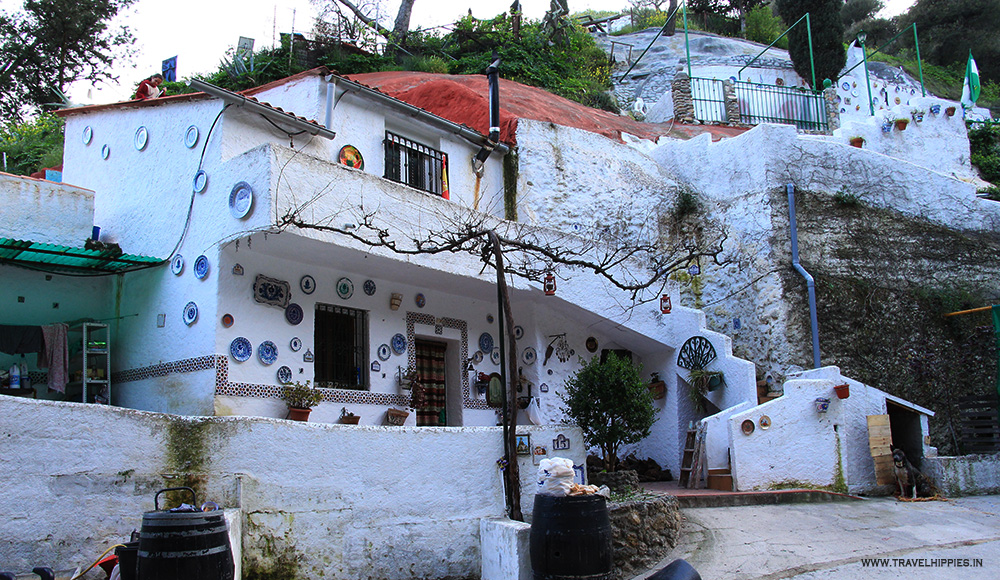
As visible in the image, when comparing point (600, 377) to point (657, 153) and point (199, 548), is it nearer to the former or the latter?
point (199, 548)

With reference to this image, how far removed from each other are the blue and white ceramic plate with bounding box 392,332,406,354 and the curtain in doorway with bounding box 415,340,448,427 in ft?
1.60

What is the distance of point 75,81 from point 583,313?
16891mm

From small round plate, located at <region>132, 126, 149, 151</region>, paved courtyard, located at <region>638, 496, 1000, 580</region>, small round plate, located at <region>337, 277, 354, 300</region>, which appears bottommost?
paved courtyard, located at <region>638, 496, 1000, 580</region>

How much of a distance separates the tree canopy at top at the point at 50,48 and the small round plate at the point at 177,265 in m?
12.6

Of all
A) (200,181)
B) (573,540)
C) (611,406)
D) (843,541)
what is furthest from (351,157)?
(843,541)

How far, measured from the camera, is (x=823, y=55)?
23.0 m

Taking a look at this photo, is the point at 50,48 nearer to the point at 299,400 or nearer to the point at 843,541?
the point at 299,400

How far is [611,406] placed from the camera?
32.6 ft

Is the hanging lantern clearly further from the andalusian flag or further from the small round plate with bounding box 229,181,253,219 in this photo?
the andalusian flag

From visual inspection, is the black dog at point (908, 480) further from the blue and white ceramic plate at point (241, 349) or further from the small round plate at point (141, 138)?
the small round plate at point (141, 138)

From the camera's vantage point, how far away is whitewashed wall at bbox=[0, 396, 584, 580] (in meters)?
5.68

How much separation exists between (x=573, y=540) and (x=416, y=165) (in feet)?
26.5

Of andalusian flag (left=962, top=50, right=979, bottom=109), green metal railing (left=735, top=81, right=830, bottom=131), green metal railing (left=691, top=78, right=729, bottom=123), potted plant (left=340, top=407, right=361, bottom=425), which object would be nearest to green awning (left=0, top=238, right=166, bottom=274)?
potted plant (left=340, top=407, right=361, bottom=425)

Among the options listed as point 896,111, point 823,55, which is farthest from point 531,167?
point 823,55
